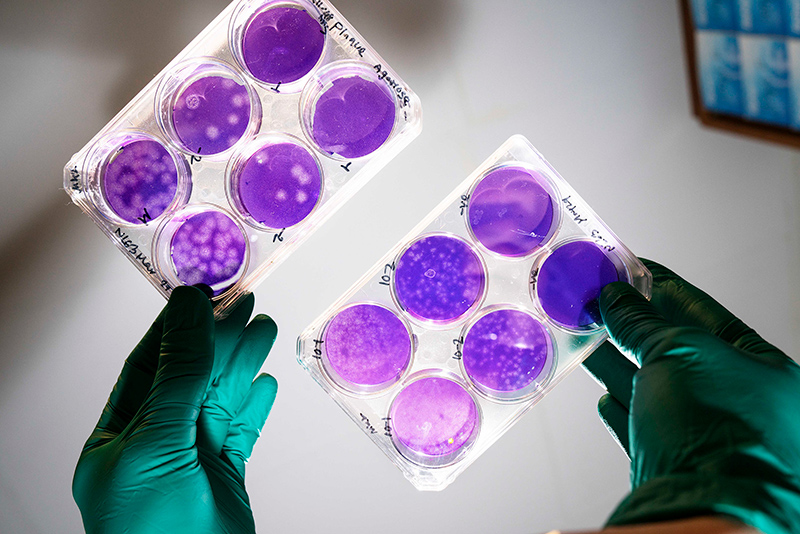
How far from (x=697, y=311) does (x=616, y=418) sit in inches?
14.3

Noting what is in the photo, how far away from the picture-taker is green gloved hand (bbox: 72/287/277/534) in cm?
112

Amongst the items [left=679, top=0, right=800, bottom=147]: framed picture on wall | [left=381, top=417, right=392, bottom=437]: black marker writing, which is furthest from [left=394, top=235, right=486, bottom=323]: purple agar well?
[left=679, top=0, right=800, bottom=147]: framed picture on wall

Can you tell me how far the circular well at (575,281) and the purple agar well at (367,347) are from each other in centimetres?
38

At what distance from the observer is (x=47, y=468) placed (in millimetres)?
1557

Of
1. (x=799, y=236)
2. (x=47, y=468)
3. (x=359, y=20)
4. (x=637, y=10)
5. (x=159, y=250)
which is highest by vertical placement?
(x=359, y=20)

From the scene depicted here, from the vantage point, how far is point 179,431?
114cm

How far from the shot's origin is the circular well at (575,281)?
1.23 metres

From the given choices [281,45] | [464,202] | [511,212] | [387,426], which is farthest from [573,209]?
[281,45]

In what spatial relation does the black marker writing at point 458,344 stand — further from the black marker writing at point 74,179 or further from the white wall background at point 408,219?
the black marker writing at point 74,179

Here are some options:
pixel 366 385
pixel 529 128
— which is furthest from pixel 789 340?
pixel 366 385

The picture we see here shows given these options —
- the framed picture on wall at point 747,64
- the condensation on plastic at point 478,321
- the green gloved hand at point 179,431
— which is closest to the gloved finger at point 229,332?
the green gloved hand at point 179,431

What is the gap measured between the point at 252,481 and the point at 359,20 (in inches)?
56.2

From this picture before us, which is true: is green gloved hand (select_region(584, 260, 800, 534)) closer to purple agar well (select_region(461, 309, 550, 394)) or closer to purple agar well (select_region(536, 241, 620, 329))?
purple agar well (select_region(536, 241, 620, 329))

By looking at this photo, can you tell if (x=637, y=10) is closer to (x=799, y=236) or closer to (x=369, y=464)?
(x=799, y=236)
